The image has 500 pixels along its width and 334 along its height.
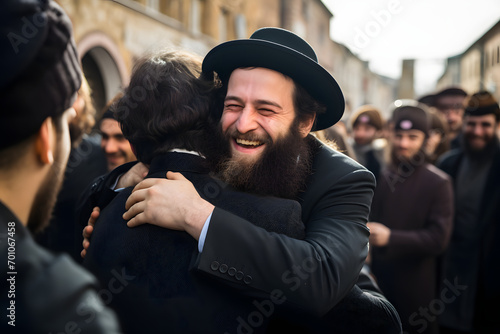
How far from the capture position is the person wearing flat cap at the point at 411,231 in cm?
400

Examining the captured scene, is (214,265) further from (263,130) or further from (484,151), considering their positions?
(484,151)

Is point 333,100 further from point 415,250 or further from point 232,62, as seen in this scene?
point 415,250

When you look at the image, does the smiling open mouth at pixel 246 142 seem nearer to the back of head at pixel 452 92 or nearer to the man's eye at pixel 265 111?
the man's eye at pixel 265 111

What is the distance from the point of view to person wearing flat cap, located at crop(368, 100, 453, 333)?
400 centimetres

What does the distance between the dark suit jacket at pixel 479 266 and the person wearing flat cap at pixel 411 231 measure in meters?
0.66

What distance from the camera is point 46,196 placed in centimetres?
116

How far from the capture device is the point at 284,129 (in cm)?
231

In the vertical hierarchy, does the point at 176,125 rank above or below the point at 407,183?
above

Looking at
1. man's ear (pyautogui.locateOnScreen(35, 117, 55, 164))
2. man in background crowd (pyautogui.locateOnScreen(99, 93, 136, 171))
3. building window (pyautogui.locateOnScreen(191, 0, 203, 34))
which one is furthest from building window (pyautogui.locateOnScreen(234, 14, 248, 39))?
man's ear (pyautogui.locateOnScreen(35, 117, 55, 164))

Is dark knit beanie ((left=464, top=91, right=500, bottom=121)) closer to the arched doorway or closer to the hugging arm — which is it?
the hugging arm

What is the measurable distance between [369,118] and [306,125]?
12.7ft

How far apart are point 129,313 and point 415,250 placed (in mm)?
2994

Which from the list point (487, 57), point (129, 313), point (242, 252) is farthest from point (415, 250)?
point (487, 57)

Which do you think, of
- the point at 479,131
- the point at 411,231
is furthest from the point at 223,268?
the point at 479,131
